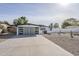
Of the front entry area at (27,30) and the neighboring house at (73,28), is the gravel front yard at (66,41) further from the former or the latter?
the front entry area at (27,30)

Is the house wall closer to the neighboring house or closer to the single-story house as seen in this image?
the single-story house

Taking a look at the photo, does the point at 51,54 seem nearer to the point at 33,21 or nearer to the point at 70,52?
the point at 70,52

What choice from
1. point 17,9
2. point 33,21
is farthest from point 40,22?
point 17,9

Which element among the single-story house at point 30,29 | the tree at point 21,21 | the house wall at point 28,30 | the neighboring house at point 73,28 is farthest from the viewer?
the house wall at point 28,30

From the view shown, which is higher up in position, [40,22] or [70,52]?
[40,22]

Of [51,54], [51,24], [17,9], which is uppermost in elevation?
[17,9]

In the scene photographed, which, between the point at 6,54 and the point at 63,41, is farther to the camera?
the point at 63,41

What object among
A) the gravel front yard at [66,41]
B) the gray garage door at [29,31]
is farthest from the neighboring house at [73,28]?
the gray garage door at [29,31]

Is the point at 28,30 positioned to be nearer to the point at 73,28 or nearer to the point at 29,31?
the point at 29,31

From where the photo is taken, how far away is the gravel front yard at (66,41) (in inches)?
298

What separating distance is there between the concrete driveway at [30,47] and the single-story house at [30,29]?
252mm

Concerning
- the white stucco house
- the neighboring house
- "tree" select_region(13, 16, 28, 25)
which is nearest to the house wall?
the white stucco house

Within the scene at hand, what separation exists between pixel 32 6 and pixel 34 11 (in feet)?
0.71

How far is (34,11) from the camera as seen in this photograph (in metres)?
7.84
